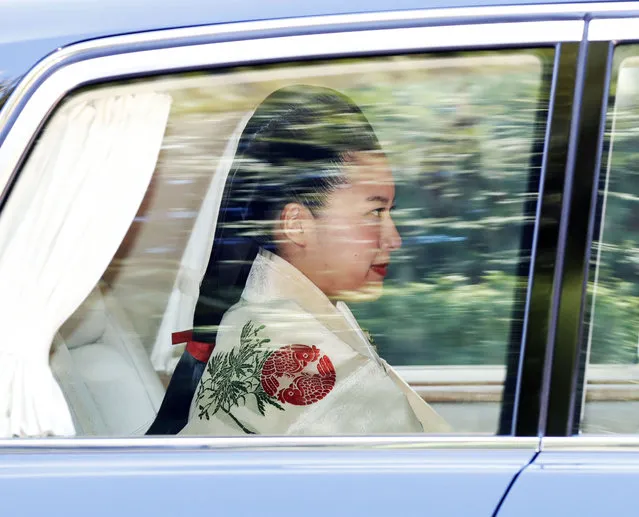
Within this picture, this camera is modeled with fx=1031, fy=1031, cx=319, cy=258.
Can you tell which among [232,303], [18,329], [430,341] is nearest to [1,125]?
[18,329]

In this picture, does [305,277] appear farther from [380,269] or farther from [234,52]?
[234,52]

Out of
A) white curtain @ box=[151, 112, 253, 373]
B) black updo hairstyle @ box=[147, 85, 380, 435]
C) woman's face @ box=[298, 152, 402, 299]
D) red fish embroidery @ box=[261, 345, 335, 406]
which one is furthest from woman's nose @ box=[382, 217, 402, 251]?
white curtain @ box=[151, 112, 253, 373]

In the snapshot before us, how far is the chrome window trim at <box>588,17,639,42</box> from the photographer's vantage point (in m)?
1.58

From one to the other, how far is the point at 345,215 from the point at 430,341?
27cm

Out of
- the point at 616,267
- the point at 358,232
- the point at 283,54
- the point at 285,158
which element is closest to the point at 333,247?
the point at 358,232

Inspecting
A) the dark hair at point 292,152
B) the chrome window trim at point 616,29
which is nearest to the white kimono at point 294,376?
the dark hair at point 292,152

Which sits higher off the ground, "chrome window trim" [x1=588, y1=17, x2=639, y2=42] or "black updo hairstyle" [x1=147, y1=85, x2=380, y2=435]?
"chrome window trim" [x1=588, y1=17, x2=639, y2=42]

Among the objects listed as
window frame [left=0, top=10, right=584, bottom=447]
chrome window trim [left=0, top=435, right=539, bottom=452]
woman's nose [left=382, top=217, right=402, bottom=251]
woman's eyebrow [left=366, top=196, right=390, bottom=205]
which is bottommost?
chrome window trim [left=0, top=435, right=539, bottom=452]

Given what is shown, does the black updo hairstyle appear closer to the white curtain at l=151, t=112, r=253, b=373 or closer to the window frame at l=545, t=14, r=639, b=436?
the white curtain at l=151, t=112, r=253, b=373

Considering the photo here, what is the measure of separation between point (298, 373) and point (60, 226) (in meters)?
0.51

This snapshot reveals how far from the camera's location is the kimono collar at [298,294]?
6.25 ft

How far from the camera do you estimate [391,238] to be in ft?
5.88

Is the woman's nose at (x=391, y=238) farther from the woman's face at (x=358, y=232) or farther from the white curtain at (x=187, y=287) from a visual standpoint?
→ the white curtain at (x=187, y=287)

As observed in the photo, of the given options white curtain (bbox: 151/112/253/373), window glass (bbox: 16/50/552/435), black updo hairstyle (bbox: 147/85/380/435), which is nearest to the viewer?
window glass (bbox: 16/50/552/435)
